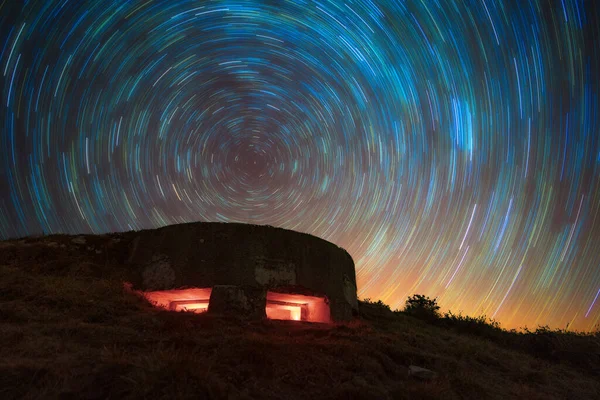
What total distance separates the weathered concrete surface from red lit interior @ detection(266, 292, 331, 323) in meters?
0.38

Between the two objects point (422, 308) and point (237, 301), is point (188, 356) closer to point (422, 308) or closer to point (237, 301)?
point (237, 301)

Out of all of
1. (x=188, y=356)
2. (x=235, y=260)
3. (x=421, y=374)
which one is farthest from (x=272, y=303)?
(x=188, y=356)

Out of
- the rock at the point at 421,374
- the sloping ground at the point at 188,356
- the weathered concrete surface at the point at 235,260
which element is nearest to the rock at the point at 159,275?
the weathered concrete surface at the point at 235,260

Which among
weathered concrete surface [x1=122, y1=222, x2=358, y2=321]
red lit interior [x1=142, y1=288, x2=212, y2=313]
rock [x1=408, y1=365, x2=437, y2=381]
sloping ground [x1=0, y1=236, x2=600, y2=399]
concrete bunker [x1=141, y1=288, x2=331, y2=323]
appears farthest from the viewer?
concrete bunker [x1=141, y1=288, x2=331, y2=323]

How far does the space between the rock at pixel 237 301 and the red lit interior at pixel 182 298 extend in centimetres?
79

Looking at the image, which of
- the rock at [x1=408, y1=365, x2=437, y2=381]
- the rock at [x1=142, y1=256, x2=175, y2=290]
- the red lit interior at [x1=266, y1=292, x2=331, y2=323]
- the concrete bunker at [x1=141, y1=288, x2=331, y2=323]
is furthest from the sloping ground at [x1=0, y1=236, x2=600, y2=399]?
the red lit interior at [x1=266, y1=292, x2=331, y2=323]

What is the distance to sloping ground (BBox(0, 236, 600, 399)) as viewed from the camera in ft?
17.6

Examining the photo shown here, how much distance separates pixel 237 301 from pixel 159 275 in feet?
9.99

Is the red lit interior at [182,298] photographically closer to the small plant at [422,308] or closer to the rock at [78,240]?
the rock at [78,240]

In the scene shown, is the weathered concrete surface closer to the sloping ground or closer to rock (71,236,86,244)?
the sloping ground

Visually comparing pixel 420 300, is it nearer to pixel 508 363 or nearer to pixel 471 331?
pixel 471 331

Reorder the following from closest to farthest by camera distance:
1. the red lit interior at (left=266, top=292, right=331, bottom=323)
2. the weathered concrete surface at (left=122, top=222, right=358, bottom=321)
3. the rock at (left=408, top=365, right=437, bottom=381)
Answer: the rock at (left=408, top=365, right=437, bottom=381)
the weathered concrete surface at (left=122, top=222, right=358, bottom=321)
the red lit interior at (left=266, top=292, right=331, bottom=323)

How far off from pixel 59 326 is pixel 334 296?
28.4 ft

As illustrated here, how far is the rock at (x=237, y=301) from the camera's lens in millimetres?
11594
